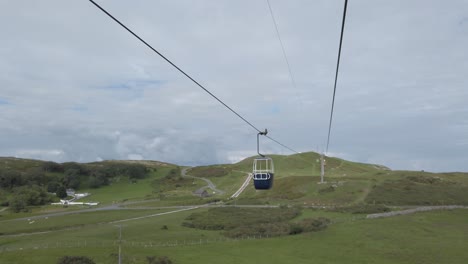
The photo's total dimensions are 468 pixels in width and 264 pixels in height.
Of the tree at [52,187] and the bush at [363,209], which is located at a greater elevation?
the tree at [52,187]

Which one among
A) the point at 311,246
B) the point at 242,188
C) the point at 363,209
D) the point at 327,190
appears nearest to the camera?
the point at 311,246

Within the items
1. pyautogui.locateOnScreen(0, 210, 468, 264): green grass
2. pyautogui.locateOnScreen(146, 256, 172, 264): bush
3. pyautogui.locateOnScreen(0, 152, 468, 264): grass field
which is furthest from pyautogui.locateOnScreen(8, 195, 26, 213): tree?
pyautogui.locateOnScreen(146, 256, 172, 264): bush

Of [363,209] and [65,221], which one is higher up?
[363,209]

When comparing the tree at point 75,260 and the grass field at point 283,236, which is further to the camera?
the grass field at point 283,236

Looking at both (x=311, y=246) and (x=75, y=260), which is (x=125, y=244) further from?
(x=311, y=246)

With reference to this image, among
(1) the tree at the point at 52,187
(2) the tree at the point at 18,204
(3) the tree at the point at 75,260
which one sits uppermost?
(1) the tree at the point at 52,187

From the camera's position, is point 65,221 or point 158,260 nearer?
point 158,260

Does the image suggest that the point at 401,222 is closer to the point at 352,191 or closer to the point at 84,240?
the point at 352,191

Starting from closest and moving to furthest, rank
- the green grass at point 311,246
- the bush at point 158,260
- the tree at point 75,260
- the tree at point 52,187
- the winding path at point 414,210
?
1. the tree at point 75,260
2. the bush at point 158,260
3. the green grass at point 311,246
4. the winding path at point 414,210
5. the tree at point 52,187

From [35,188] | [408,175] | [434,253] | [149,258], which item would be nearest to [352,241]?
[434,253]

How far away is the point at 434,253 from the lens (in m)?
56.5

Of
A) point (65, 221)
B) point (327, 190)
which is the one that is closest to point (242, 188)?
point (327, 190)

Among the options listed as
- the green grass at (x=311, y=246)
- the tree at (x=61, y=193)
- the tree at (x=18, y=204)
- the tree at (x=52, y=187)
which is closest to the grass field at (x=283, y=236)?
the green grass at (x=311, y=246)

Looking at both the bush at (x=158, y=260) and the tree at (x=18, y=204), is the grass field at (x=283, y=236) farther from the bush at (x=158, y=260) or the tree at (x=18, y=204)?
the tree at (x=18, y=204)
